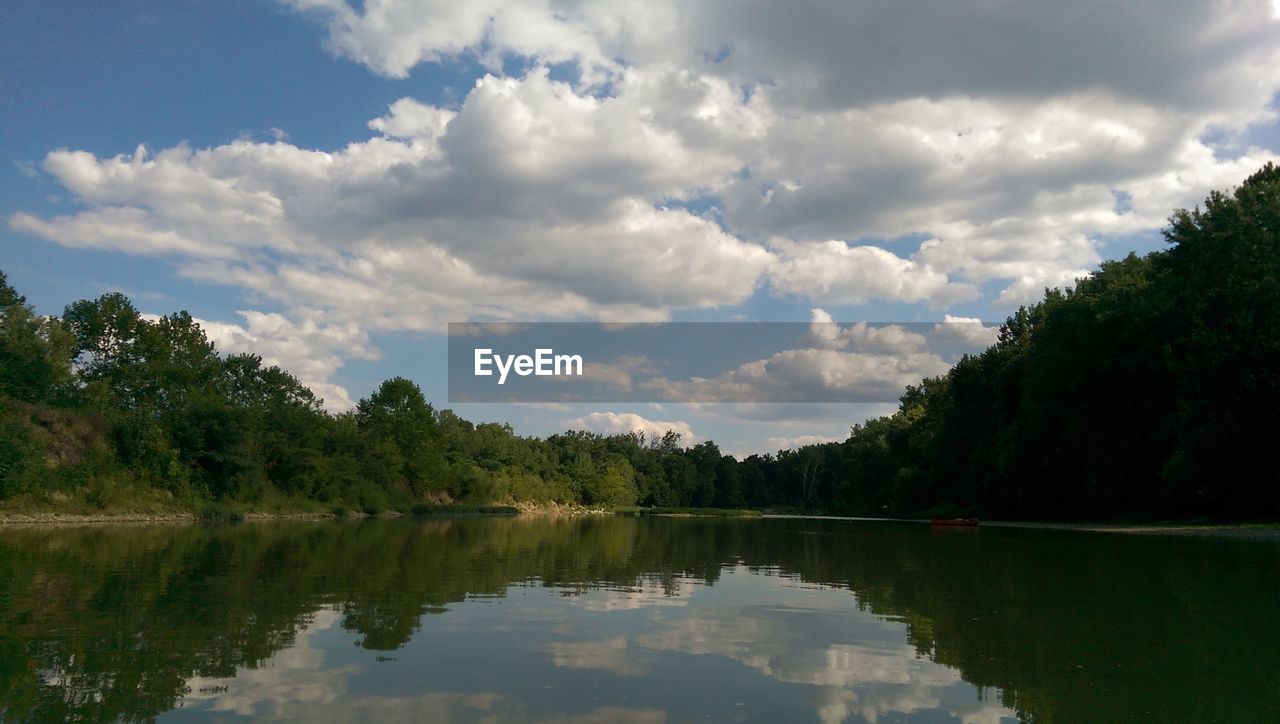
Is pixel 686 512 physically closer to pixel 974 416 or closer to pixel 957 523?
pixel 974 416

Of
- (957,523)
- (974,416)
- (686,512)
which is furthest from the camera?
(686,512)

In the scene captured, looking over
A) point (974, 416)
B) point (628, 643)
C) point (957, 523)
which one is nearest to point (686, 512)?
point (974, 416)

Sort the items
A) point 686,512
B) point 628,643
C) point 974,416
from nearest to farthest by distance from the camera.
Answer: point 628,643 → point 974,416 → point 686,512

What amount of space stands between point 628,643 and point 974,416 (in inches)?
2785

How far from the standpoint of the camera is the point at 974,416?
243 ft

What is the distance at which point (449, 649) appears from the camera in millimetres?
8602

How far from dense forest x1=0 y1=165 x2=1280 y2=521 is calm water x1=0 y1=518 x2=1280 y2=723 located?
25068 millimetres

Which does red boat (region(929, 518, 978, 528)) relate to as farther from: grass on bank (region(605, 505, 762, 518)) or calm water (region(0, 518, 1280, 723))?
grass on bank (region(605, 505, 762, 518))

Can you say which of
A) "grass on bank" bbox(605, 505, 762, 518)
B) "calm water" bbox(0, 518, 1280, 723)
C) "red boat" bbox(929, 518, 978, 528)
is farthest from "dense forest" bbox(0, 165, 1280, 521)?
"grass on bank" bbox(605, 505, 762, 518)

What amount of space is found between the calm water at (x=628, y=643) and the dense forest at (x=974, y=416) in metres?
25.1

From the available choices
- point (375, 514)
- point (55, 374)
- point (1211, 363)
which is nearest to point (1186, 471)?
point (1211, 363)

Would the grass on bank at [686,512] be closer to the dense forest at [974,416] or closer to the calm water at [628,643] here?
the dense forest at [974,416]

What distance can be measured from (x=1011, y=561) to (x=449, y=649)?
16567mm

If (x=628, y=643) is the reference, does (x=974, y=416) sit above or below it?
above
